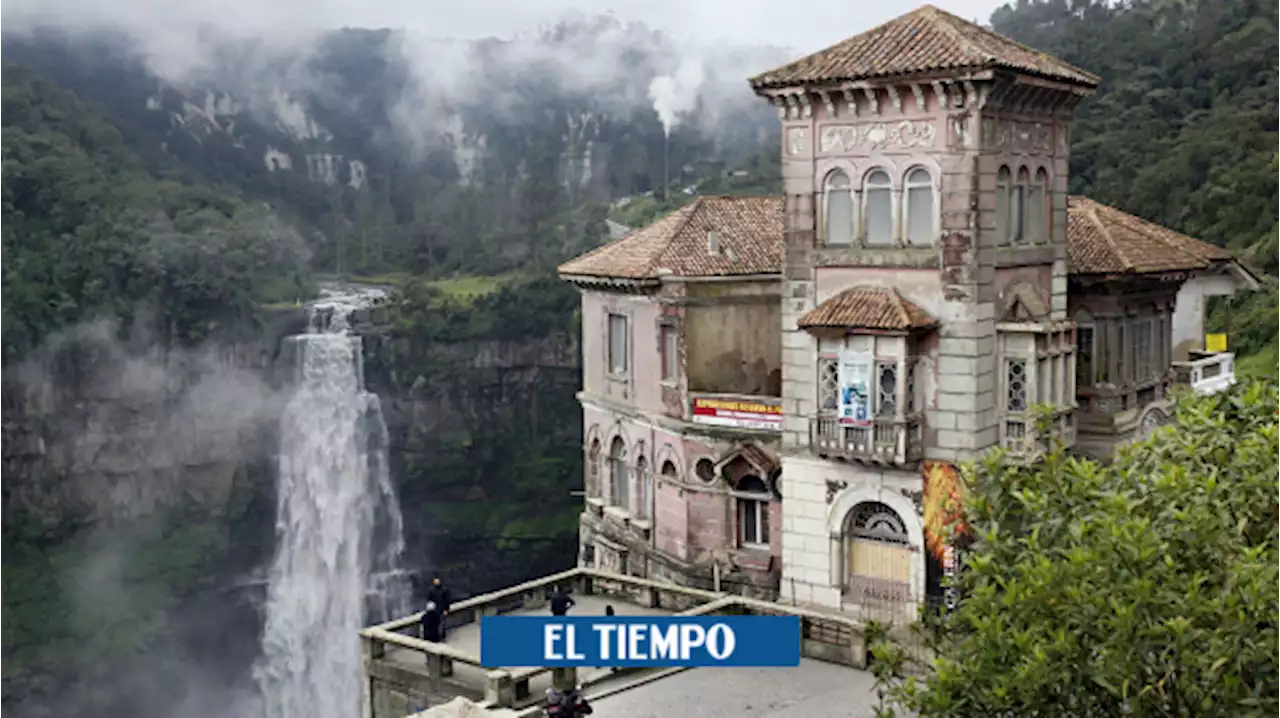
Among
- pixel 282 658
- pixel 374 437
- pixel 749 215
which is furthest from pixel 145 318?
pixel 749 215

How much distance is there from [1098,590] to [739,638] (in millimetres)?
10330

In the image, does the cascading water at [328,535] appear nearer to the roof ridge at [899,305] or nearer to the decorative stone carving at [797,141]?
the decorative stone carving at [797,141]

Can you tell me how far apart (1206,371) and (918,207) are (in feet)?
40.1

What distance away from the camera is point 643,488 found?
37.1 meters

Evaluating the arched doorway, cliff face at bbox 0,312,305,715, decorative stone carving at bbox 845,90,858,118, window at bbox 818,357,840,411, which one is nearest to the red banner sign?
window at bbox 818,357,840,411

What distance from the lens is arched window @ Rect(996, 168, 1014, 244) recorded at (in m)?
28.9

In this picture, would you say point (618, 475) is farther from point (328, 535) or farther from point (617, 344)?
point (328, 535)

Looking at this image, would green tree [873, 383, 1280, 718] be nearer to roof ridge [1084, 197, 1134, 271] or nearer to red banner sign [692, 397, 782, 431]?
roof ridge [1084, 197, 1134, 271]

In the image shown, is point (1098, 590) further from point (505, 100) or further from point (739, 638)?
point (505, 100)

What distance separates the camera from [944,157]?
28.3m

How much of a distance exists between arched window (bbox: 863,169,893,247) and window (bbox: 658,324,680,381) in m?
6.69

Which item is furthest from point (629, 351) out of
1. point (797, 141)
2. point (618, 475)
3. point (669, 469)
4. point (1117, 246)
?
point (1117, 246)

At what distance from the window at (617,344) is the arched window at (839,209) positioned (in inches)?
323

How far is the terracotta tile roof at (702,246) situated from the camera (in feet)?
115
